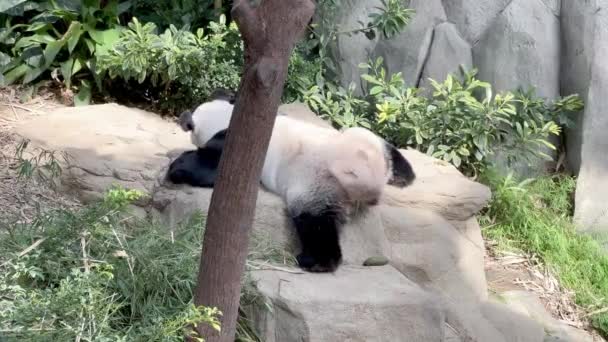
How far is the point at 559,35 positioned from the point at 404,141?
4.64 ft

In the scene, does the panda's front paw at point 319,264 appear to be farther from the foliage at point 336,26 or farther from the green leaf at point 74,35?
the green leaf at point 74,35

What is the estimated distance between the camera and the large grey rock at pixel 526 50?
18.3 feet

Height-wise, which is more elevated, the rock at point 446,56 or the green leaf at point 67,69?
the rock at point 446,56

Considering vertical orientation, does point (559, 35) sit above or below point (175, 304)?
above

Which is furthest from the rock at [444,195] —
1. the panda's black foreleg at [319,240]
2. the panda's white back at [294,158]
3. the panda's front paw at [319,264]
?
the panda's front paw at [319,264]

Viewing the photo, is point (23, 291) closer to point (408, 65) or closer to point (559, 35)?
point (408, 65)

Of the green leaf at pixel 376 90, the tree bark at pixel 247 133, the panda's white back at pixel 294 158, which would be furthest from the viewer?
the green leaf at pixel 376 90

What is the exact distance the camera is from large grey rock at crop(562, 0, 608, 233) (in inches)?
204

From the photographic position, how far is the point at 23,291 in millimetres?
2674

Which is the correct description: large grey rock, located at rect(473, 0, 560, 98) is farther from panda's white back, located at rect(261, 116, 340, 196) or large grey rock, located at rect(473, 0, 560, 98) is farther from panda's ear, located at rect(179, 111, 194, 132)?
panda's ear, located at rect(179, 111, 194, 132)

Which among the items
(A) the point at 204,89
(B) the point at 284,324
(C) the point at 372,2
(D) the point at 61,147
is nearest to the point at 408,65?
(C) the point at 372,2

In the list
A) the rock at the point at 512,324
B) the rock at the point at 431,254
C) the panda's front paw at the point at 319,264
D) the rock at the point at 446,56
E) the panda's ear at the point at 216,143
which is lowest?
the rock at the point at 512,324

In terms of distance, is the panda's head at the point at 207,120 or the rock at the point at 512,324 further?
the panda's head at the point at 207,120

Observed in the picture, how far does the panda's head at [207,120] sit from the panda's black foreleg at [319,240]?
768 mm
